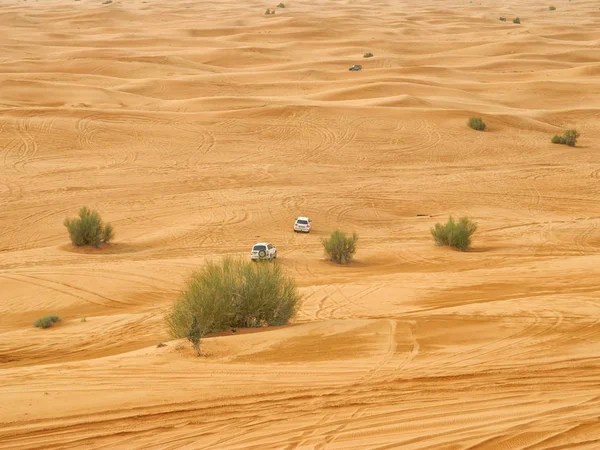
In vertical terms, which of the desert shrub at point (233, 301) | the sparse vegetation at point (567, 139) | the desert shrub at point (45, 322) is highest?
the desert shrub at point (233, 301)

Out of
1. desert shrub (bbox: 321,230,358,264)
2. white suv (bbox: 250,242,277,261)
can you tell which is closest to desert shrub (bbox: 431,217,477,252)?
desert shrub (bbox: 321,230,358,264)

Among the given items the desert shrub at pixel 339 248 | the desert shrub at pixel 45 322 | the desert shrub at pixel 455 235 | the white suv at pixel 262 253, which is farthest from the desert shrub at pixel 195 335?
the desert shrub at pixel 455 235

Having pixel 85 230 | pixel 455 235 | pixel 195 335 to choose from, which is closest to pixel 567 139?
pixel 455 235

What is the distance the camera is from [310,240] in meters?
26.4

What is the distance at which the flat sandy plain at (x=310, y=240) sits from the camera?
372 inches

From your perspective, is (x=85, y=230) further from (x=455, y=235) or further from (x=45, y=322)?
(x=455, y=235)

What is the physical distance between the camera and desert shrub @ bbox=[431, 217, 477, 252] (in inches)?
973

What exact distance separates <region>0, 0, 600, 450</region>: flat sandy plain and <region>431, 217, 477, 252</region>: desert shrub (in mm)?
447

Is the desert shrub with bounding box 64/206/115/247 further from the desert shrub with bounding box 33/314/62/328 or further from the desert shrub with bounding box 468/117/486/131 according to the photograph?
the desert shrub with bounding box 468/117/486/131

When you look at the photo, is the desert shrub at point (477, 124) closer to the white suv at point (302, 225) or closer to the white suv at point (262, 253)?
the white suv at point (302, 225)

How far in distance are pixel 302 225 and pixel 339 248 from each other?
3.87 meters

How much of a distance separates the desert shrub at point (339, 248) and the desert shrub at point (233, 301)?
916cm

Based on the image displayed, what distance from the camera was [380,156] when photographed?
39156 mm

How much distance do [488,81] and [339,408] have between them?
5664cm
